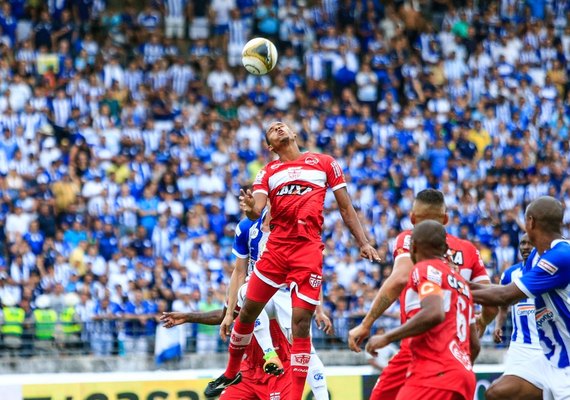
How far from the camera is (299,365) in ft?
36.8

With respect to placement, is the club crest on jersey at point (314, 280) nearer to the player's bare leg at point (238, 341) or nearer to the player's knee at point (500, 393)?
the player's bare leg at point (238, 341)

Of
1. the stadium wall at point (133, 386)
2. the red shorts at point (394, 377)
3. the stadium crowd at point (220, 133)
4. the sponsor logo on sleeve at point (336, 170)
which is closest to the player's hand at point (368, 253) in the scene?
the sponsor logo on sleeve at point (336, 170)

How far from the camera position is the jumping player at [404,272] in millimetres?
9195

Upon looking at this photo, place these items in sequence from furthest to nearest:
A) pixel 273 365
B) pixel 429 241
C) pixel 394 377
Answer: pixel 273 365, pixel 394 377, pixel 429 241

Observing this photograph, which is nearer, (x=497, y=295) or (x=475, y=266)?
(x=497, y=295)

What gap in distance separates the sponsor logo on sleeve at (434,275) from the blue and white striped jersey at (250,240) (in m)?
3.96

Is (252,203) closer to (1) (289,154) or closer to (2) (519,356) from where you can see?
(1) (289,154)

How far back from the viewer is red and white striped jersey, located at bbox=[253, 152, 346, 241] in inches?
450

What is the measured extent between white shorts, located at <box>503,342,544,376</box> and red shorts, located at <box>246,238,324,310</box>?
2.29 m

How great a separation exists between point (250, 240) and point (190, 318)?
107 cm

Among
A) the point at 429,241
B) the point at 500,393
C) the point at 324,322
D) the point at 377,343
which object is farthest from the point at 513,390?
the point at 377,343

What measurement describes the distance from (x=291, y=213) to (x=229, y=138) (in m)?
12.6

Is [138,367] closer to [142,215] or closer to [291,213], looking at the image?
[142,215]

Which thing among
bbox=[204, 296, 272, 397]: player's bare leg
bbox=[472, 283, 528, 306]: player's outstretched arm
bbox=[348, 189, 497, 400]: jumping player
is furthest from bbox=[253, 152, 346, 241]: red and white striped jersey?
bbox=[472, 283, 528, 306]: player's outstretched arm
